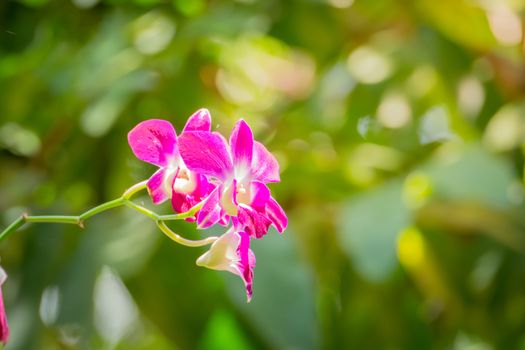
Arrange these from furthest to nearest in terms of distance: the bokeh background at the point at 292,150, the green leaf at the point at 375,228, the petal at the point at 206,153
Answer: the bokeh background at the point at 292,150 < the green leaf at the point at 375,228 < the petal at the point at 206,153

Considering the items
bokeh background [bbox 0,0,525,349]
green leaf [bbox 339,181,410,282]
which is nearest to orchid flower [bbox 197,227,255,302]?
green leaf [bbox 339,181,410,282]

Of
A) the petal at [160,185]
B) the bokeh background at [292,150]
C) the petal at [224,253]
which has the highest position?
the petal at [160,185]

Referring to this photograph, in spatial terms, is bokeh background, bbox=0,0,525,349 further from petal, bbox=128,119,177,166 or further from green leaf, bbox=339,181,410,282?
petal, bbox=128,119,177,166

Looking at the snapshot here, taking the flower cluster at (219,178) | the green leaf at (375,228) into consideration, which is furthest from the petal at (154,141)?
the green leaf at (375,228)

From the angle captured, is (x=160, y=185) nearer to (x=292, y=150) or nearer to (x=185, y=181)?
(x=185, y=181)

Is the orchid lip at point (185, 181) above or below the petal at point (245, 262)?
above

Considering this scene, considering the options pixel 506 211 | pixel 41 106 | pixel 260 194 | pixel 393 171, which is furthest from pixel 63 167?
pixel 260 194

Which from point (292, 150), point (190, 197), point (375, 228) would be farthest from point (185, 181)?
point (292, 150)

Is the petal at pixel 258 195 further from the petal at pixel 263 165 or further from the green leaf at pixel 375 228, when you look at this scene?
the green leaf at pixel 375 228
